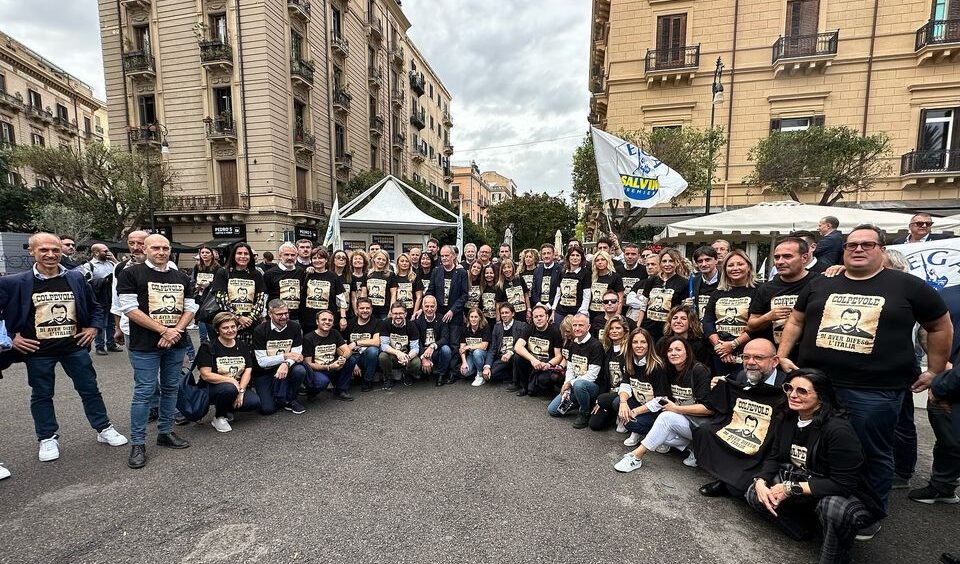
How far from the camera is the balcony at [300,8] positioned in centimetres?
2312

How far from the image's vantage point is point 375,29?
105ft

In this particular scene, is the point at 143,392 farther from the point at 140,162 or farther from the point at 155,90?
the point at 155,90

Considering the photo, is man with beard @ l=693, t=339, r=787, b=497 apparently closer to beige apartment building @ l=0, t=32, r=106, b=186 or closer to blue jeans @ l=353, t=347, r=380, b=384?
blue jeans @ l=353, t=347, r=380, b=384

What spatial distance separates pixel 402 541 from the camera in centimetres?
279

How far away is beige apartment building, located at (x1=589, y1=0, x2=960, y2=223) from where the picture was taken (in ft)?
54.3

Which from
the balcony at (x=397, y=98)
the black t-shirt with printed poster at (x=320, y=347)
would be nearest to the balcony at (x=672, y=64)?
the black t-shirt with printed poster at (x=320, y=347)

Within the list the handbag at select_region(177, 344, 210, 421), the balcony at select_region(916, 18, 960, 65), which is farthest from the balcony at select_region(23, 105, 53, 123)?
the balcony at select_region(916, 18, 960, 65)

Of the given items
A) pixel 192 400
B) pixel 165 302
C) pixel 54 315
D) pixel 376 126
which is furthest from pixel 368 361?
pixel 376 126

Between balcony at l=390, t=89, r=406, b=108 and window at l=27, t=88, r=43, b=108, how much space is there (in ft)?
99.9

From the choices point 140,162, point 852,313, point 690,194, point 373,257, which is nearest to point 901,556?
point 852,313

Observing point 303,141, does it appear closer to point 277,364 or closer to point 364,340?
point 364,340

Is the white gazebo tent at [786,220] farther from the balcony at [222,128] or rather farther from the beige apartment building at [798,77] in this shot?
the balcony at [222,128]

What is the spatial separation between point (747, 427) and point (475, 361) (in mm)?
3835

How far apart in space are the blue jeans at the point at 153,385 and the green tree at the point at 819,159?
59.7ft
